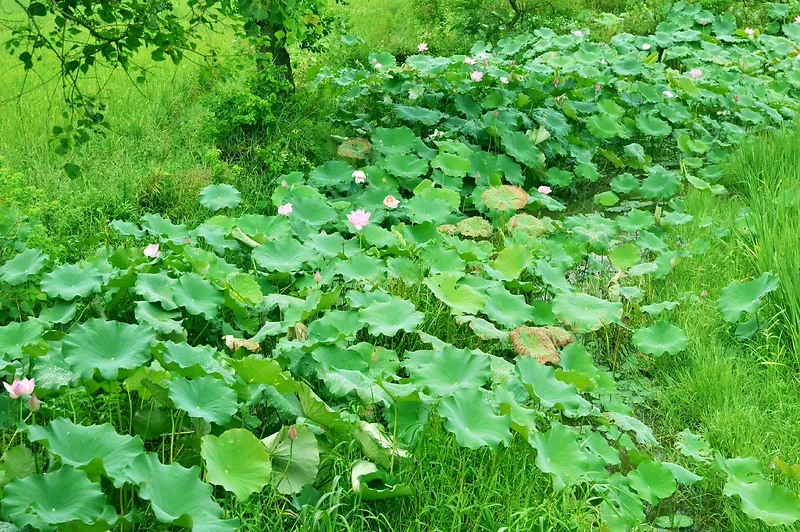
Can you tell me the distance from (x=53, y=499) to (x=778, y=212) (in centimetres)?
343

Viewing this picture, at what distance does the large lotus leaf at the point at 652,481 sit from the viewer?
240cm

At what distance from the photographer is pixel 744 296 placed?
3.31 m

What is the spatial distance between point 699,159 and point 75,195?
3.91 metres

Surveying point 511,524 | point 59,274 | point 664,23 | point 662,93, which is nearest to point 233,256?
point 59,274

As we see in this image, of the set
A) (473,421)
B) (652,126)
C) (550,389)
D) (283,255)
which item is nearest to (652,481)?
(550,389)

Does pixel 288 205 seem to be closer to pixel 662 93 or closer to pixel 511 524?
pixel 511 524

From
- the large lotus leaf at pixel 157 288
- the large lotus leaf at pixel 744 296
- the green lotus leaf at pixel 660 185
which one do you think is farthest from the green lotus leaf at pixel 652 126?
the large lotus leaf at pixel 157 288

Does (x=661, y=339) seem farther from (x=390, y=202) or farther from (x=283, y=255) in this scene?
(x=283, y=255)

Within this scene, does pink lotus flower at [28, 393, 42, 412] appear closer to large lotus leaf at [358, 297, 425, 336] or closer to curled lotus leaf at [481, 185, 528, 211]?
large lotus leaf at [358, 297, 425, 336]

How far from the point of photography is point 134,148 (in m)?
4.97

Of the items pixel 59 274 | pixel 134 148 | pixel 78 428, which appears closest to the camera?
pixel 78 428

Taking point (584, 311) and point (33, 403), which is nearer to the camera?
point (33, 403)

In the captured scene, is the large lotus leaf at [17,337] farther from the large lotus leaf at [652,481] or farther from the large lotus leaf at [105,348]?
the large lotus leaf at [652,481]

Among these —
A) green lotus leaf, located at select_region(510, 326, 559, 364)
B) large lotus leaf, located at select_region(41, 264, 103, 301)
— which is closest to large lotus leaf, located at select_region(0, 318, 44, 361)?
large lotus leaf, located at select_region(41, 264, 103, 301)
